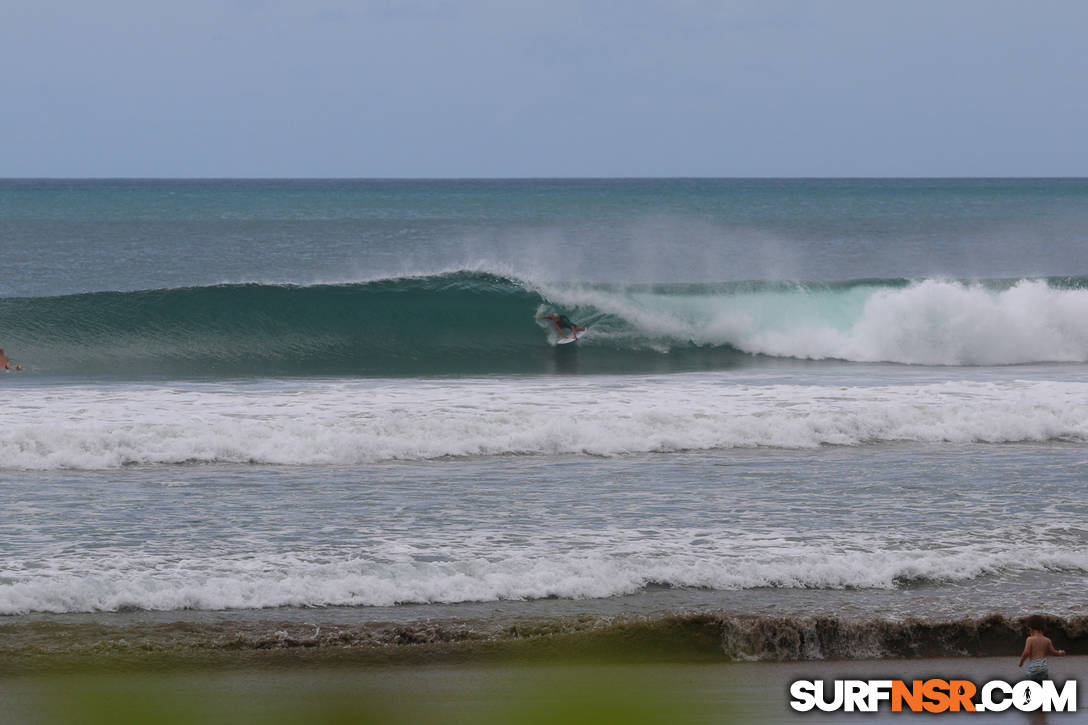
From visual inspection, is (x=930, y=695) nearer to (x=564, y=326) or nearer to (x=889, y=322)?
(x=564, y=326)

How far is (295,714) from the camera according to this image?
15.1 feet

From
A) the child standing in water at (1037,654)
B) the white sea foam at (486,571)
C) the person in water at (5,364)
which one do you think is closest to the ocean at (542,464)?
the white sea foam at (486,571)

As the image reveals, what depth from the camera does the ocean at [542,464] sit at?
20.6 ft

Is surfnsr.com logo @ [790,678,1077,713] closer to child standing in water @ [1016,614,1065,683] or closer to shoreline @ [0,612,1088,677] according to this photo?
child standing in water @ [1016,614,1065,683]

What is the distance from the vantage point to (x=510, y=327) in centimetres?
2016

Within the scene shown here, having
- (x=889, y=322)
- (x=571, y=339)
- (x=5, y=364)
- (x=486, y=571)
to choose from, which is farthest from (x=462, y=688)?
(x=889, y=322)

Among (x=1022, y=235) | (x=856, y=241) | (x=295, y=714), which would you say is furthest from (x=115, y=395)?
(x=1022, y=235)

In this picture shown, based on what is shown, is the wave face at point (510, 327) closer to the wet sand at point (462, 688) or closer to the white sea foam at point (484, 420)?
the white sea foam at point (484, 420)

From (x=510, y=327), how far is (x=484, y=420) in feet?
28.5

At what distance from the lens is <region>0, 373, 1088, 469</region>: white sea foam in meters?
10.6


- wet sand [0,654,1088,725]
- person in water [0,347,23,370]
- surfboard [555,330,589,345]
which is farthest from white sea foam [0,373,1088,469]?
surfboard [555,330,589,345]

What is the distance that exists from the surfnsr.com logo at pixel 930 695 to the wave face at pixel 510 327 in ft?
39.0

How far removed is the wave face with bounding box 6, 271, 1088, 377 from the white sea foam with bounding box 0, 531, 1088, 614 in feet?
32.1

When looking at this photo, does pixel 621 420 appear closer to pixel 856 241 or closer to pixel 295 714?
pixel 295 714
